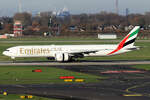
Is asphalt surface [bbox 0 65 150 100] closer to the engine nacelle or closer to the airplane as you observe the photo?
the engine nacelle

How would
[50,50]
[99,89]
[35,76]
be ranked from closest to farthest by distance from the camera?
[99,89]
[35,76]
[50,50]

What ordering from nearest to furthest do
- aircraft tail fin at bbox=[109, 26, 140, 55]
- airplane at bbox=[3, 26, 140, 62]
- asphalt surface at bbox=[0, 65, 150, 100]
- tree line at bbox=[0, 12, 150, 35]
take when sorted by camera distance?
asphalt surface at bbox=[0, 65, 150, 100] → airplane at bbox=[3, 26, 140, 62] → aircraft tail fin at bbox=[109, 26, 140, 55] → tree line at bbox=[0, 12, 150, 35]

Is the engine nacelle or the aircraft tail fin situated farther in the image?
the aircraft tail fin

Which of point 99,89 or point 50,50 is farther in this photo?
point 50,50

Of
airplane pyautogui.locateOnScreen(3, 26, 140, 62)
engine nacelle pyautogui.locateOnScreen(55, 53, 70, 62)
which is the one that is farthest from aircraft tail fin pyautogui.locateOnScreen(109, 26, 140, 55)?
engine nacelle pyautogui.locateOnScreen(55, 53, 70, 62)

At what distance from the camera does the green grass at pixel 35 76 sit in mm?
42656

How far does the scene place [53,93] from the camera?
3456cm

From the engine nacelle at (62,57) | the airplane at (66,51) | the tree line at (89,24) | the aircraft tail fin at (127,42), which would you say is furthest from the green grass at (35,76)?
the tree line at (89,24)

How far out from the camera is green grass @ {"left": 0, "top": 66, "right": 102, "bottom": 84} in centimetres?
4266

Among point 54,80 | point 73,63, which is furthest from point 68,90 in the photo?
point 73,63

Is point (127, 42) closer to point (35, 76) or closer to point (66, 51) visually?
point (66, 51)

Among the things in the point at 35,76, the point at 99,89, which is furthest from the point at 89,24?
the point at 99,89

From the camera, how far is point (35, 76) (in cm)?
4675

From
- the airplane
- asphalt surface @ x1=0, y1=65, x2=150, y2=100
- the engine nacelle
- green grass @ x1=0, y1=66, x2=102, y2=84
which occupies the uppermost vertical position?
the airplane
